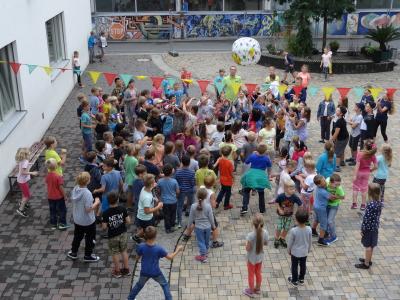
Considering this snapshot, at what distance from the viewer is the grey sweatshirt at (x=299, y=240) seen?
23.6 feet

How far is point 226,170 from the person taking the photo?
30.9 ft

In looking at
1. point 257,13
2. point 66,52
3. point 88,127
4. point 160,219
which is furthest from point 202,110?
point 257,13

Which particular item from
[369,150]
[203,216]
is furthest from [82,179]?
[369,150]

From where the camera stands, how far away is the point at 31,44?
42.8 ft

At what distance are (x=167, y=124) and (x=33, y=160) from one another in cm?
316

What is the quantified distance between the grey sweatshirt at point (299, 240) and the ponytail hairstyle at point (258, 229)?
1.61 ft

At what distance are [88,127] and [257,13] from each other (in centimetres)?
2317

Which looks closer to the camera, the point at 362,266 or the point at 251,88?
the point at 362,266

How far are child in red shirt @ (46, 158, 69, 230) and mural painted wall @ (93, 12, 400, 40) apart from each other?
24.3m

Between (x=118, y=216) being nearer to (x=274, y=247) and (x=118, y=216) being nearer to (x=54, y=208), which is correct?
(x=54, y=208)

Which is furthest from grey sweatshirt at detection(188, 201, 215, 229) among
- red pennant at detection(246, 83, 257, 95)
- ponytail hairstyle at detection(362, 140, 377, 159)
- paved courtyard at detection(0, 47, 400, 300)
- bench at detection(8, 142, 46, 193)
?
red pennant at detection(246, 83, 257, 95)

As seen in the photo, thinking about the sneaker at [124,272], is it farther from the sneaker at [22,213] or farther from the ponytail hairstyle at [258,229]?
the sneaker at [22,213]

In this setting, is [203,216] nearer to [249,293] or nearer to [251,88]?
[249,293]

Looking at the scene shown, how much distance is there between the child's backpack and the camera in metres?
11.6
